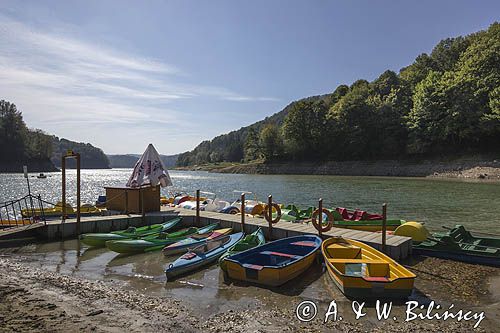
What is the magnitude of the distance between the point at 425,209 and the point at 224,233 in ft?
60.6

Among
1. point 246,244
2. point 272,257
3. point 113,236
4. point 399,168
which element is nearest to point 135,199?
point 113,236

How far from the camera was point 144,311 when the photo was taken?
788 cm

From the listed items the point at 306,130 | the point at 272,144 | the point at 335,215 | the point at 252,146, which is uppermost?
the point at 306,130

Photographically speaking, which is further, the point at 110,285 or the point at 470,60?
the point at 470,60

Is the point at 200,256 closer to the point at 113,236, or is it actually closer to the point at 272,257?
the point at 272,257

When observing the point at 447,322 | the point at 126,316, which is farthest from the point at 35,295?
the point at 447,322

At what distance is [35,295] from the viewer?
8.70m

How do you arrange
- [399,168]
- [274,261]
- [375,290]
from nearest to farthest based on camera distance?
[375,290], [274,261], [399,168]

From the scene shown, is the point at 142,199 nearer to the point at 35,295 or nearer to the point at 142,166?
the point at 142,166

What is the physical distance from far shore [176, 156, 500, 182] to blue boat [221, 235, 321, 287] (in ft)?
170

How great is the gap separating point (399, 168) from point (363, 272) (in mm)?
67793

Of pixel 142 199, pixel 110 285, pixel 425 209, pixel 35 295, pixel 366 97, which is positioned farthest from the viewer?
pixel 366 97

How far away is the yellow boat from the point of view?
28.2 feet

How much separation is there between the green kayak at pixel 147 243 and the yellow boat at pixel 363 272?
6.01 metres
